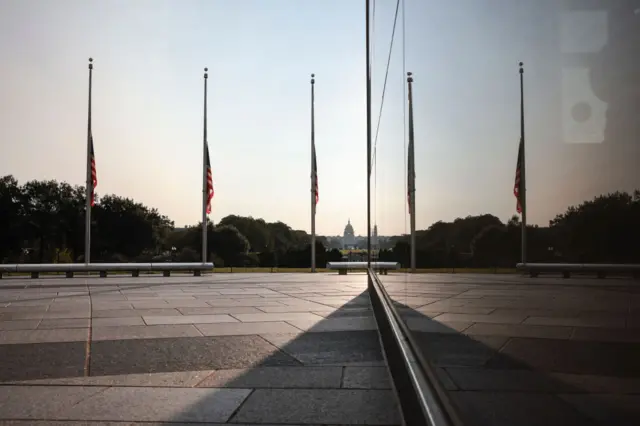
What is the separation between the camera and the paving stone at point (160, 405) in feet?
11.3

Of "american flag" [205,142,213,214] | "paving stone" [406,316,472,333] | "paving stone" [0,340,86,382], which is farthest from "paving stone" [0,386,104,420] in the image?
"american flag" [205,142,213,214]

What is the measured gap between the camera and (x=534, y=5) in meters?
1.20

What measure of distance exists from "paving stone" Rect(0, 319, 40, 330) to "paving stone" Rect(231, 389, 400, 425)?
191 inches

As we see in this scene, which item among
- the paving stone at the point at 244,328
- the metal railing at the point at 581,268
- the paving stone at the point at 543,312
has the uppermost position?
the metal railing at the point at 581,268

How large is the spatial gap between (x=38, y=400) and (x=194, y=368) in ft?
4.39

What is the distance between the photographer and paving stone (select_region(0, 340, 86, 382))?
4.65 metres

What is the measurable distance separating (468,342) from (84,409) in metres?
2.50

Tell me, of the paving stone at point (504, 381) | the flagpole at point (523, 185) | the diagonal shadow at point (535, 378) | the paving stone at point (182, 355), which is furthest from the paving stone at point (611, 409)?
the paving stone at point (182, 355)

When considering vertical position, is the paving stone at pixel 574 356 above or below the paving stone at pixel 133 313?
above

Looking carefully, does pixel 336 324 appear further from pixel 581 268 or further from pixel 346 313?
pixel 581 268

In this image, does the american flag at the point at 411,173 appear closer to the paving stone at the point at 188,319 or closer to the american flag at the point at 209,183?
the paving stone at the point at 188,319

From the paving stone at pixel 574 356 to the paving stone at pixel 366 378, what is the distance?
2687 millimetres

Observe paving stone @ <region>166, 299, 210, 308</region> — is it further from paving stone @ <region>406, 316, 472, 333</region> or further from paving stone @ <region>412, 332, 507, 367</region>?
paving stone @ <region>412, 332, 507, 367</region>

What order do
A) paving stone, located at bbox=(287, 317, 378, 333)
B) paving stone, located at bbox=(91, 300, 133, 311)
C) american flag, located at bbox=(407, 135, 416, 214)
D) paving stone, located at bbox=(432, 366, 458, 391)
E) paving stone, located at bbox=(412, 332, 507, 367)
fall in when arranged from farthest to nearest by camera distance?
paving stone, located at bbox=(91, 300, 133, 311) → paving stone, located at bbox=(287, 317, 378, 333) → american flag, located at bbox=(407, 135, 416, 214) → paving stone, located at bbox=(432, 366, 458, 391) → paving stone, located at bbox=(412, 332, 507, 367)
